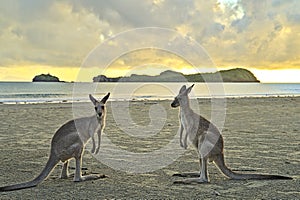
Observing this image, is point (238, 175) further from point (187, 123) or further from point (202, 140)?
point (187, 123)

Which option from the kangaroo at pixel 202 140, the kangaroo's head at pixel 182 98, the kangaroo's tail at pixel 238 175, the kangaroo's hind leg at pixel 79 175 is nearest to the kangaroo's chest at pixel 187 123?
the kangaroo at pixel 202 140

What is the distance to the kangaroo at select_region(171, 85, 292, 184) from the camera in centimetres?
554

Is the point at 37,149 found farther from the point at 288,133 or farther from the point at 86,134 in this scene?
the point at 288,133

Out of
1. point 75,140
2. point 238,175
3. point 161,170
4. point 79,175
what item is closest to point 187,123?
point 238,175

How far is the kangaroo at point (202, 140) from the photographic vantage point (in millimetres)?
5535

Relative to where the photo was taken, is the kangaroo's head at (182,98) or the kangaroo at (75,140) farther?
the kangaroo's head at (182,98)

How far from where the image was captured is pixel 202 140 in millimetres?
5527

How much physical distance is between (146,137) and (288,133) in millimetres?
3769

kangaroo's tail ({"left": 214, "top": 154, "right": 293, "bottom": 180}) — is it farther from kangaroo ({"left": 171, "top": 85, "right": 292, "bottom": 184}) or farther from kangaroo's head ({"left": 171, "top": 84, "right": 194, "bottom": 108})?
kangaroo's head ({"left": 171, "top": 84, "right": 194, "bottom": 108})

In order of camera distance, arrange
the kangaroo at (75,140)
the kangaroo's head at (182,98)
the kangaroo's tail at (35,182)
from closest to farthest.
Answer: the kangaroo's tail at (35,182) < the kangaroo at (75,140) < the kangaroo's head at (182,98)

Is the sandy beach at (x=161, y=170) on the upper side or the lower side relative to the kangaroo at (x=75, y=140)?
lower

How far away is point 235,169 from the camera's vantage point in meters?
6.61

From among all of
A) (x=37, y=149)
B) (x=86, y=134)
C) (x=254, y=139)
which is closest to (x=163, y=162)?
(x=86, y=134)

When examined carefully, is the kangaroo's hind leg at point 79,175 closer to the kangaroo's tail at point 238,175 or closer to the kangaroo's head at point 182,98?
the kangaroo's head at point 182,98
